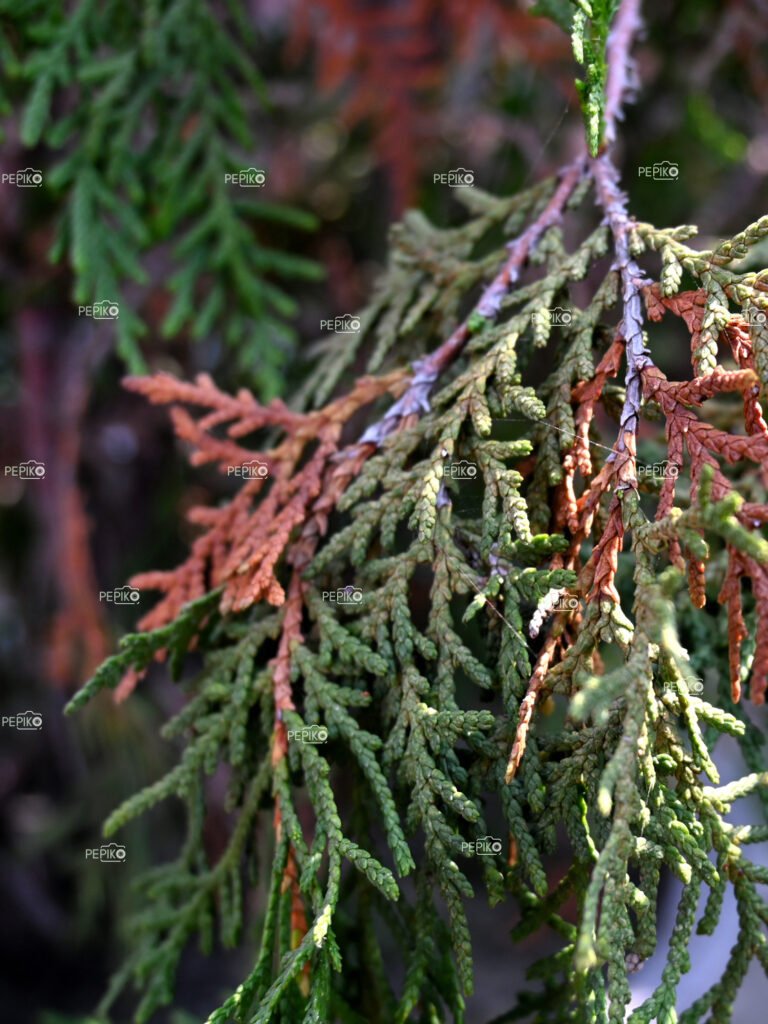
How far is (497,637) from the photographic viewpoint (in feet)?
4.85

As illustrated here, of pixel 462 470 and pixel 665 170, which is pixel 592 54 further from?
pixel 665 170

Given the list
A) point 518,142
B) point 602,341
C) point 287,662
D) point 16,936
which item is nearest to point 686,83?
point 518,142

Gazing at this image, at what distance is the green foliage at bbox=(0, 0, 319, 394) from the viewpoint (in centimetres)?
228

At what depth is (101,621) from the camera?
318cm

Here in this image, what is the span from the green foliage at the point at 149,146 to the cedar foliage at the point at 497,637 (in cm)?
61

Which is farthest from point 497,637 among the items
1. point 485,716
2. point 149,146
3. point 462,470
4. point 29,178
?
point 29,178

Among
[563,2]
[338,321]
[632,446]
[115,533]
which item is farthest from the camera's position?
[115,533]

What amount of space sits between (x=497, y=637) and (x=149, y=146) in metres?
1.76

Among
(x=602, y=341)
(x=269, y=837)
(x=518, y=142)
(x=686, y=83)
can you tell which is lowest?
(x=269, y=837)

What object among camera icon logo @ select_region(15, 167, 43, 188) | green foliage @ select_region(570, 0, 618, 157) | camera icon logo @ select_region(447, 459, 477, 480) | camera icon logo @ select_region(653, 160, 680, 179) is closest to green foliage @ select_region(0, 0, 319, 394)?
camera icon logo @ select_region(15, 167, 43, 188)

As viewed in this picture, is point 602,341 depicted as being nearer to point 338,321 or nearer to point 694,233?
point 694,233

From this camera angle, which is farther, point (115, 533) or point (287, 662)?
point (115, 533)

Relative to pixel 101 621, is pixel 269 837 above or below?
below

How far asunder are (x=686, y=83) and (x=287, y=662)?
2737 millimetres
